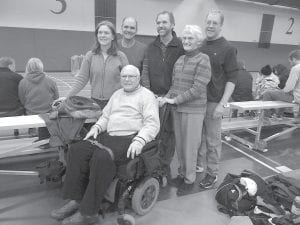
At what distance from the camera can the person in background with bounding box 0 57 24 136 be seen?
2.96m

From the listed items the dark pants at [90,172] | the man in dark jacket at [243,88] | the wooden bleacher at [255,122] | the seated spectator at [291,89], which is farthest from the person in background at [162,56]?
the seated spectator at [291,89]

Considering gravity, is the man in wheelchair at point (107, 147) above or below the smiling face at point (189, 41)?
below

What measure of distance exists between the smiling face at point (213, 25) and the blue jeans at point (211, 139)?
568 mm

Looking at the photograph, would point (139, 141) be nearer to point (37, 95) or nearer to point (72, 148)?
point (72, 148)

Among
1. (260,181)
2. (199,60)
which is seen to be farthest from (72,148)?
(260,181)

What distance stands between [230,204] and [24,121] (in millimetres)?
1741

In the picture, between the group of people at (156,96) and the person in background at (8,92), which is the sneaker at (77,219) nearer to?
the group of people at (156,96)

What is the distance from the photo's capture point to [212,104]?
243 centimetres

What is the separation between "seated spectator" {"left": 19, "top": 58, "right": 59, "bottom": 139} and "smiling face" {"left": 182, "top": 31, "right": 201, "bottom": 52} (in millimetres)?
1619

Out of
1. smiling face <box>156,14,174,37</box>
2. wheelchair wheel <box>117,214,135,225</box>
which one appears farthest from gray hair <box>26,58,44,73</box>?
wheelchair wheel <box>117,214,135,225</box>

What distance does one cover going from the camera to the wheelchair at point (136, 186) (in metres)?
1.88

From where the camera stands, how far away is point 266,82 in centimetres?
436

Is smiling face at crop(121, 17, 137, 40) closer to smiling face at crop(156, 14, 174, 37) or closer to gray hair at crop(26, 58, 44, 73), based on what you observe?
smiling face at crop(156, 14, 174, 37)

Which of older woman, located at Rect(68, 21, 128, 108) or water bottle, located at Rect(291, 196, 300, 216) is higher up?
older woman, located at Rect(68, 21, 128, 108)
